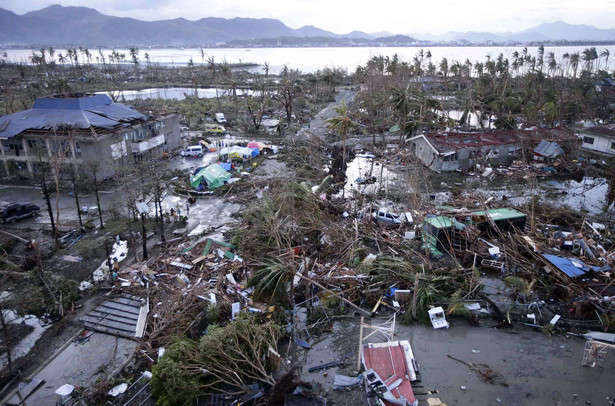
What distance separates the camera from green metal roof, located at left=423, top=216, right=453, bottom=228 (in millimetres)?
18500

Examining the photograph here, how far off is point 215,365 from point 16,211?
59.7ft

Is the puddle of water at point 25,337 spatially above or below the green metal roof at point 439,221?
below

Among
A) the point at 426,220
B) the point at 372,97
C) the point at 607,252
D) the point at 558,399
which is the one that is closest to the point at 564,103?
the point at 372,97

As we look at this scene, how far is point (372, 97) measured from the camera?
4731 centimetres

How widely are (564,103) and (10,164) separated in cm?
5545

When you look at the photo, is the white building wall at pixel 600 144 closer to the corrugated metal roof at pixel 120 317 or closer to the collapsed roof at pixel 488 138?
the collapsed roof at pixel 488 138

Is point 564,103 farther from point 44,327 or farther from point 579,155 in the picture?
point 44,327

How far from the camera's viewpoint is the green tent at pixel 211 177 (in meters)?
27.3

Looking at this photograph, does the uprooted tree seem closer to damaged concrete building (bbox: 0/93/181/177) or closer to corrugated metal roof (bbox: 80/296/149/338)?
corrugated metal roof (bbox: 80/296/149/338)

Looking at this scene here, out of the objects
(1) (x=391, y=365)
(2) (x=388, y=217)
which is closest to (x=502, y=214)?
(2) (x=388, y=217)

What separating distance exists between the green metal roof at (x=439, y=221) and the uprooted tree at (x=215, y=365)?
1017cm

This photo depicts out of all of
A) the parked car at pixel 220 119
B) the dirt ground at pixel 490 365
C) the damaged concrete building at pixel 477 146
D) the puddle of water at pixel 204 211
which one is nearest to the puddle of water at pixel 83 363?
the dirt ground at pixel 490 365

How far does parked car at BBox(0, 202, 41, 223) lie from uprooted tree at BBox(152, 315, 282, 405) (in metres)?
16.6

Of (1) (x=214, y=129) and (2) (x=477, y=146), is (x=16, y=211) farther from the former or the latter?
(2) (x=477, y=146)
